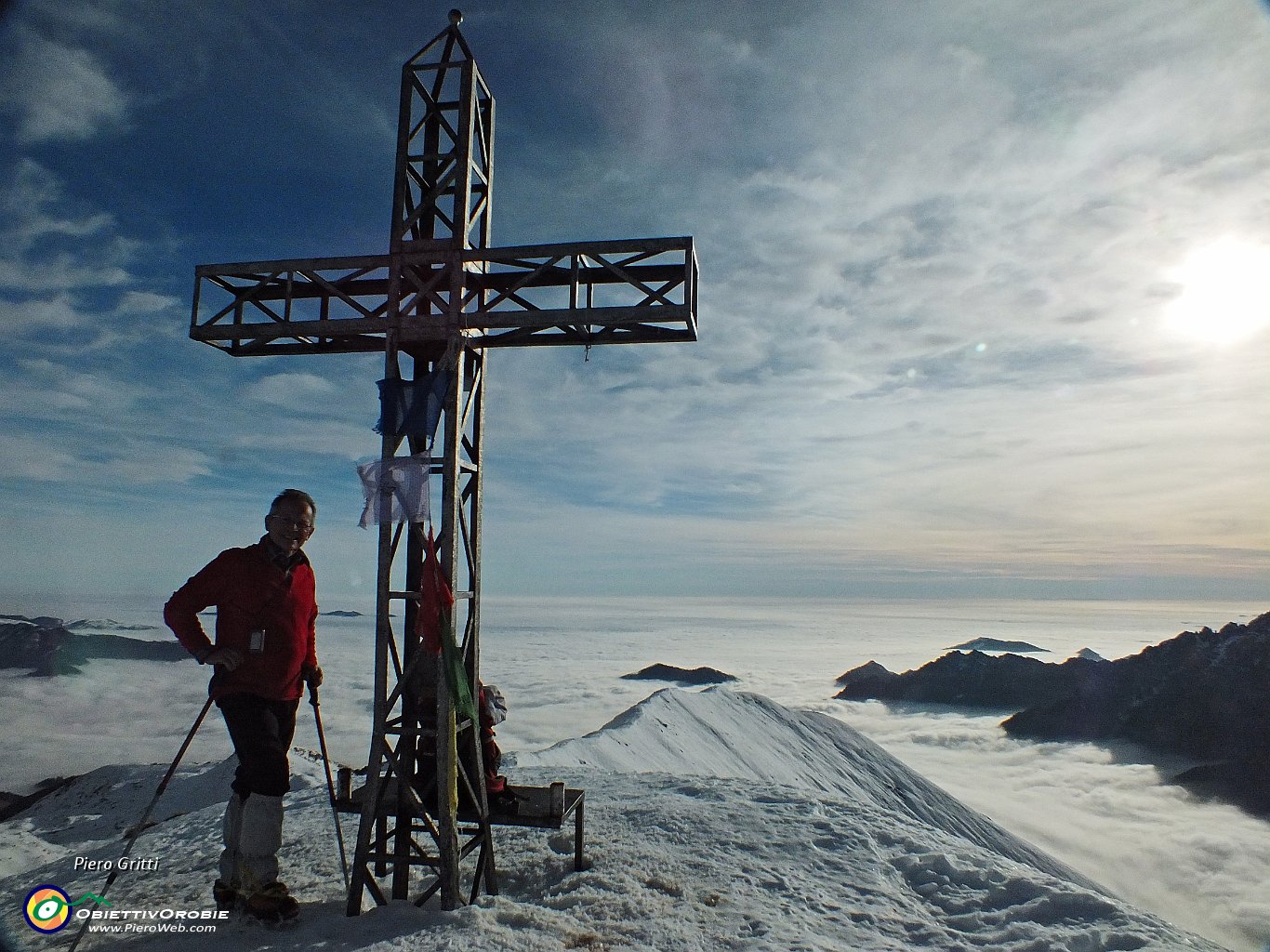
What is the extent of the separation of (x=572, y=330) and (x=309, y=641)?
3.78 meters

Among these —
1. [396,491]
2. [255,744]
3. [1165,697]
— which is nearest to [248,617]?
[255,744]

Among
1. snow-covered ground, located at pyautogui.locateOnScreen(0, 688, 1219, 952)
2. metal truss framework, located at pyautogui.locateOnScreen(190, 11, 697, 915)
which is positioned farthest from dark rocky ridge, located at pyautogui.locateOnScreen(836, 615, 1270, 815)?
metal truss framework, located at pyautogui.locateOnScreen(190, 11, 697, 915)

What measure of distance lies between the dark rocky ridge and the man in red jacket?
441ft

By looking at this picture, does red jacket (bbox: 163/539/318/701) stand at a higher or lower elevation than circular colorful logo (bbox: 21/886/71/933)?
higher

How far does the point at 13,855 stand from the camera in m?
32.8

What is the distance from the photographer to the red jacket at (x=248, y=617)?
554 centimetres

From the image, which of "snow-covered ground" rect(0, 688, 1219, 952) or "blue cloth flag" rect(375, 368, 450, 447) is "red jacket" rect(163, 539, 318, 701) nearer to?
"blue cloth flag" rect(375, 368, 450, 447)

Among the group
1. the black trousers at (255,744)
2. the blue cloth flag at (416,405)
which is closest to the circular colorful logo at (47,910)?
the black trousers at (255,744)

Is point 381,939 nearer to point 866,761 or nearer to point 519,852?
point 519,852

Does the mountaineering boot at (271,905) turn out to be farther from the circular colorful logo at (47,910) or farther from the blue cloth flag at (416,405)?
the blue cloth flag at (416,405)

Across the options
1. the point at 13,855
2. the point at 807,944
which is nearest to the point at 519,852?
the point at 807,944

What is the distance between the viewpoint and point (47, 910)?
20.0 feet

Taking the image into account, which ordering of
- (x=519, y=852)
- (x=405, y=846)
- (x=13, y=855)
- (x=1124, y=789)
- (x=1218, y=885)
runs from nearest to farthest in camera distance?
(x=405, y=846) < (x=519, y=852) < (x=13, y=855) < (x=1218, y=885) < (x=1124, y=789)

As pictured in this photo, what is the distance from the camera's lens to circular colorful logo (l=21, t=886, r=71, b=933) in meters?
5.93
